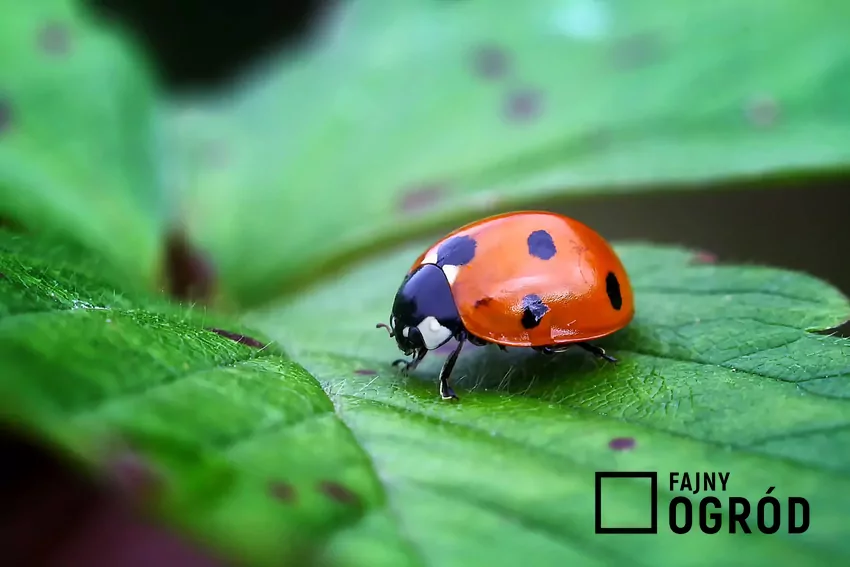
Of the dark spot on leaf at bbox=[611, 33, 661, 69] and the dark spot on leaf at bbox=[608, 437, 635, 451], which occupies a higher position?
the dark spot on leaf at bbox=[611, 33, 661, 69]

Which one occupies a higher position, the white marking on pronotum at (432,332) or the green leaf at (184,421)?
the green leaf at (184,421)

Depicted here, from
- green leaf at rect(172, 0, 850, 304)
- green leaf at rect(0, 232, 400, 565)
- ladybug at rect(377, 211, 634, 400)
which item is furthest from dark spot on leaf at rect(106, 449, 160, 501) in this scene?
green leaf at rect(172, 0, 850, 304)

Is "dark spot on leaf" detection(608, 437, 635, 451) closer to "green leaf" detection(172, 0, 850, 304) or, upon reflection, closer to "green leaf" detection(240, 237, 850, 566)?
"green leaf" detection(240, 237, 850, 566)

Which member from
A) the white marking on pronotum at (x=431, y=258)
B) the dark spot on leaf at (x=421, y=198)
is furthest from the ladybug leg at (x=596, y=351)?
the dark spot on leaf at (x=421, y=198)

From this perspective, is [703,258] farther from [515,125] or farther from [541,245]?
[515,125]

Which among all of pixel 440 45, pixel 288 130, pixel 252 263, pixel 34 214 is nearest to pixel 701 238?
pixel 440 45

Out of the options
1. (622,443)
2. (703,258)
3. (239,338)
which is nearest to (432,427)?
(622,443)

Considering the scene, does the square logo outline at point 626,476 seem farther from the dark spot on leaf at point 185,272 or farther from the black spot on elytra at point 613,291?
the dark spot on leaf at point 185,272
